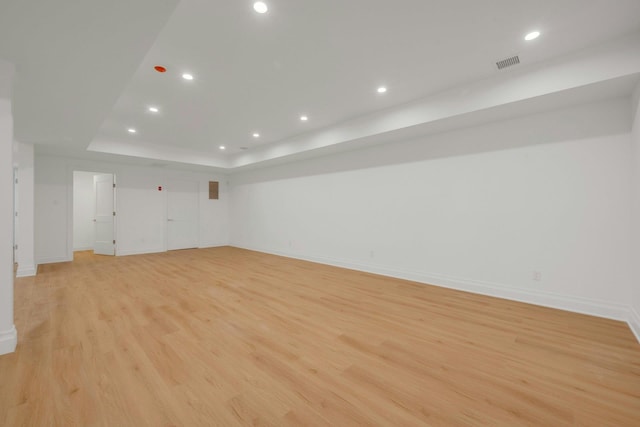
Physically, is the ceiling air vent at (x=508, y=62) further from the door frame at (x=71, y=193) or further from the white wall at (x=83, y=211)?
the white wall at (x=83, y=211)

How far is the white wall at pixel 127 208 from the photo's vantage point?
19.9 feet

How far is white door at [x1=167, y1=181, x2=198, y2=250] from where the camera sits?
8.08 m

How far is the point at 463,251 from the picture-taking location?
13.3 ft

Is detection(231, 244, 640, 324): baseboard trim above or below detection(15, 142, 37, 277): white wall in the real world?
below

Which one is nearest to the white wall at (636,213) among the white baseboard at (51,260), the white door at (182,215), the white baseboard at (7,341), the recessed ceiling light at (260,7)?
the recessed ceiling light at (260,7)

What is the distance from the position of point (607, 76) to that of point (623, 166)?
112 cm

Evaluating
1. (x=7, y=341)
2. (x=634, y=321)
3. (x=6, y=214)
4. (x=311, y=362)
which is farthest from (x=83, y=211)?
(x=634, y=321)

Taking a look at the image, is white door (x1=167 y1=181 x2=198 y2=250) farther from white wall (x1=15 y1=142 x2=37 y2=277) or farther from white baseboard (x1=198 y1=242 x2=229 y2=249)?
white wall (x1=15 y1=142 x2=37 y2=277)

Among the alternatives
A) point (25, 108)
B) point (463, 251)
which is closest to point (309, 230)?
point (463, 251)

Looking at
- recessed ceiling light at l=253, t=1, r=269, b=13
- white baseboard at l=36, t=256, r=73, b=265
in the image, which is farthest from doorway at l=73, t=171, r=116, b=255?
recessed ceiling light at l=253, t=1, r=269, b=13

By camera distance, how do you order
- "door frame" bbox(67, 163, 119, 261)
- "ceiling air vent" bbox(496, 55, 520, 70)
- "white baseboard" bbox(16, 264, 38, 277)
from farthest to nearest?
1. "door frame" bbox(67, 163, 119, 261)
2. "white baseboard" bbox(16, 264, 38, 277)
3. "ceiling air vent" bbox(496, 55, 520, 70)

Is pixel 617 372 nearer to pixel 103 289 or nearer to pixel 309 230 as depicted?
pixel 309 230

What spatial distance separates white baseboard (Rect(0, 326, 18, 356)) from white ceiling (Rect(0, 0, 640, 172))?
2.43m

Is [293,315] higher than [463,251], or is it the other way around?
[463,251]
